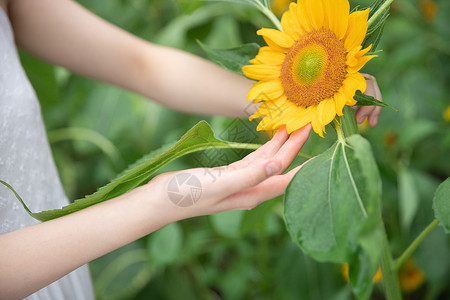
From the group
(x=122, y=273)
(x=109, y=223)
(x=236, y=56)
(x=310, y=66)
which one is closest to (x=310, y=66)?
(x=310, y=66)

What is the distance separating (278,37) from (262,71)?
0.04 m

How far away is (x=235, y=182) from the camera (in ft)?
1.29

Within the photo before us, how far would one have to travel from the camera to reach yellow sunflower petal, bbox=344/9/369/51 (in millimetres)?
384

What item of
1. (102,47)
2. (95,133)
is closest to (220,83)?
(102,47)

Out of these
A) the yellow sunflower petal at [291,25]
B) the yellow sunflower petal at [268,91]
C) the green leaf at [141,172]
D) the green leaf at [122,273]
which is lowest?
the green leaf at [122,273]

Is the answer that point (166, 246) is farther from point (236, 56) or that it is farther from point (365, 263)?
point (365, 263)

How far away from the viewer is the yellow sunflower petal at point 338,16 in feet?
1.31

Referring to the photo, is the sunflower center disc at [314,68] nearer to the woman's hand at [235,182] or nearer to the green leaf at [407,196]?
the woman's hand at [235,182]

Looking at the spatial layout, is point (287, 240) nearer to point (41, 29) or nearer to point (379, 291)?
point (379, 291)

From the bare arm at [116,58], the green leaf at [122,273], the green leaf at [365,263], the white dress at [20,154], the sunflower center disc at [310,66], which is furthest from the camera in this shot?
the green leaf at [122,273]

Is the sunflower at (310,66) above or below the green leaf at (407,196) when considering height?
above

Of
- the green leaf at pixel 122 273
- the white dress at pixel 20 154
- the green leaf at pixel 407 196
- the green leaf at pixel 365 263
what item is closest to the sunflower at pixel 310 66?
the green leaf at pixel 365 263

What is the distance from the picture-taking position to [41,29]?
713mm

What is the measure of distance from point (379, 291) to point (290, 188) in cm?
91
